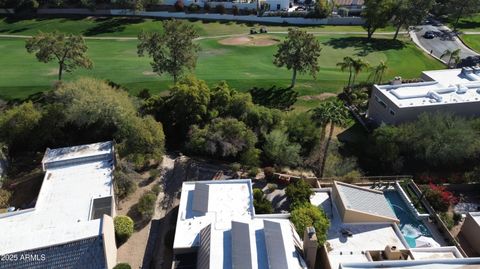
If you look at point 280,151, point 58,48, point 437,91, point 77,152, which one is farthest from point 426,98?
point 58,48

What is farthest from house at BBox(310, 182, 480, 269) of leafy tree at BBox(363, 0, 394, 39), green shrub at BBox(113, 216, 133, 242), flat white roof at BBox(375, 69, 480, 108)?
leafy tree at BBox(363, 0, 394, 39)

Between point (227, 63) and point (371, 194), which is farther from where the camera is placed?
point (227, 63)

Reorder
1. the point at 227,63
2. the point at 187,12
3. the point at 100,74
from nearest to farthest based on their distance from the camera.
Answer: the point at 100,74
the point at 227,63
the point at 187,12

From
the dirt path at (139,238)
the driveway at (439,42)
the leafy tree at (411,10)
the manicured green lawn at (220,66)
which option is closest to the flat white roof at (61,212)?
the dirt path at (139,238)

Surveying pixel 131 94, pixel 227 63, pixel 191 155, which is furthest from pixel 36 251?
pixel 227 63

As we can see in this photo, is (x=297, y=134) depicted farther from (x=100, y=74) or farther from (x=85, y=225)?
(x=100, y=74)

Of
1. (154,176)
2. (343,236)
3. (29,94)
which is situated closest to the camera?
(343,236)
